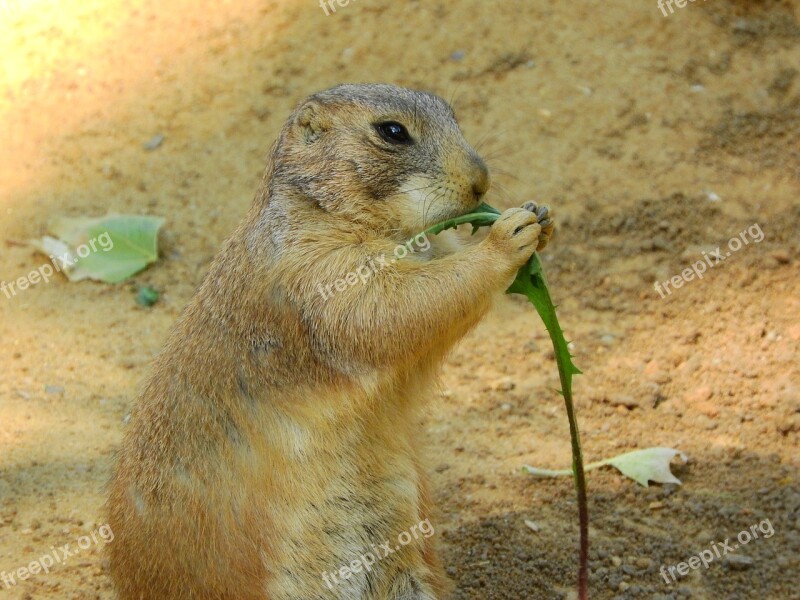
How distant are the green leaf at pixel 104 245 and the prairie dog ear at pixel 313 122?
327 centimetres

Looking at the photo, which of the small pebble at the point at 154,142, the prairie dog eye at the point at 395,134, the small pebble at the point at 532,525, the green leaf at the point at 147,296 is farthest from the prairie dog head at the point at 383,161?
the small pebble at the point at 154,142

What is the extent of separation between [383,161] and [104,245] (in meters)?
3.86

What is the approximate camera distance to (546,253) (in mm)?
7391

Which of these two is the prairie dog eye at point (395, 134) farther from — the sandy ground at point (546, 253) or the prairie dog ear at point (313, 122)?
the sandy ground at point (546, 253)

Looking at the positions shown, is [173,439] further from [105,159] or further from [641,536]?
[105,159]

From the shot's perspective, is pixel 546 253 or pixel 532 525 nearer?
pixel 532 525

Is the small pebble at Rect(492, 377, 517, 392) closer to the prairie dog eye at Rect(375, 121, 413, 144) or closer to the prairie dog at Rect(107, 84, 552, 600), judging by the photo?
the prairie dog at Rect(107, 84, 552, 600)

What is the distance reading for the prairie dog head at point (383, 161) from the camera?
4.09 m

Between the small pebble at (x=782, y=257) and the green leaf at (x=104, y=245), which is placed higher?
the green leaf at (x=104, y=245)

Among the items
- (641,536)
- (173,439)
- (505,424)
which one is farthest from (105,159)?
(641,536)

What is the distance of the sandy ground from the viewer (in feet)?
17.0

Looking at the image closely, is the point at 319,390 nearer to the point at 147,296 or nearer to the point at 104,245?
the point at 147,296

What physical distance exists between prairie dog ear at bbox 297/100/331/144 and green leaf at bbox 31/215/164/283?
3.27 metres

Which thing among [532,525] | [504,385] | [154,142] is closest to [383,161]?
[532,525]
